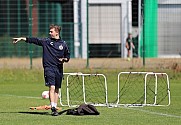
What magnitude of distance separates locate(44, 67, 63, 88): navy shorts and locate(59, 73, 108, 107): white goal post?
817mm

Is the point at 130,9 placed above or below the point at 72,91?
above

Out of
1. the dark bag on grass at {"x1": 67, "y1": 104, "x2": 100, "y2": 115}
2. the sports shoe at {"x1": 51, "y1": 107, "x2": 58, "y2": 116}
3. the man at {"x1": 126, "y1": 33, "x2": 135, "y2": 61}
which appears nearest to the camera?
the sports shoe at {"x1": 51, "y1": 107, "x2": 58, "y2": 116}

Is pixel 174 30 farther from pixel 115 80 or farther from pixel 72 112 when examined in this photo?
pixel 72 112

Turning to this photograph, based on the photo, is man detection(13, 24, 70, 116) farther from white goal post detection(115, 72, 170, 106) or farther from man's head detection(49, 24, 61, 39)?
white goal post detection(115, 72, 170, 106)

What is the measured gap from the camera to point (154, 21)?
30234mm

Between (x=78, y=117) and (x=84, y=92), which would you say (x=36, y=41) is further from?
(x=84, y=92)

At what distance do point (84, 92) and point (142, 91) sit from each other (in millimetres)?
3787

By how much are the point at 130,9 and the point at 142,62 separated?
3.44m

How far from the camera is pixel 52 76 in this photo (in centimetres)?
1436

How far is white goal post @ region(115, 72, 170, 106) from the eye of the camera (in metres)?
17.3

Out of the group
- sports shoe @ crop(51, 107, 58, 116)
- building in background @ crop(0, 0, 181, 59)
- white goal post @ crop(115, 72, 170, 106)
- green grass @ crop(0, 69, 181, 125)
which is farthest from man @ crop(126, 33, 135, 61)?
sports shoe @ crop(51, 107, 58, 116)

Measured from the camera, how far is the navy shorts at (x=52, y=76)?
1434cm

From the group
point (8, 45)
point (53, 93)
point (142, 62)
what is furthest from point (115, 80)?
point (53, 93)

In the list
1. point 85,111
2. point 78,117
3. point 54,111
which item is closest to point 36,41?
point 54,111
